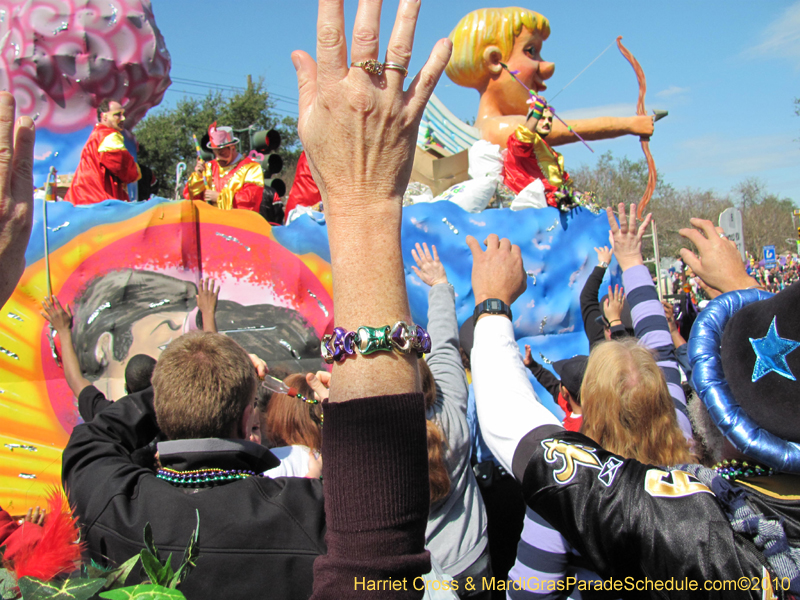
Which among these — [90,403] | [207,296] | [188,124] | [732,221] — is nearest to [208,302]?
[207,296]

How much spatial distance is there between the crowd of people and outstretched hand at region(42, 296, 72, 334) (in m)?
2.12

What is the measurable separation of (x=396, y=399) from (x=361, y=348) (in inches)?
3.6

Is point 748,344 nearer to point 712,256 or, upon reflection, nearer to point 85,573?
point 712,256

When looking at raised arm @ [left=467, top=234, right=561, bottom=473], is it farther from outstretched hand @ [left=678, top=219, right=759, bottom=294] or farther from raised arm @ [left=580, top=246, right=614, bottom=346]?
raised arm @ [left=580, top=246, right=614, bottom=346]

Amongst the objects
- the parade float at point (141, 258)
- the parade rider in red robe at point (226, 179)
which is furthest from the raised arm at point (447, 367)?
the parade rider in red robe at point (226, 179)

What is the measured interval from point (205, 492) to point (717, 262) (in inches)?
59.3

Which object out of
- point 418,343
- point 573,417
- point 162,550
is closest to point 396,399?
point 418,343

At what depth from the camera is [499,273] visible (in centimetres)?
154

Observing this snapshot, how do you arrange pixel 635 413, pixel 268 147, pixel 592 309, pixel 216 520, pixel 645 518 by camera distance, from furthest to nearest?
pixel 268 147, pixel 592 309, pixel 635 413, pixel 216 520, pixel 645 518

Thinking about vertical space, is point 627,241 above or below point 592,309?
above

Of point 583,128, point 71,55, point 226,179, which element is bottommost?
point 226,179

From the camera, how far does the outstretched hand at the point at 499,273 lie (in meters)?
1.52

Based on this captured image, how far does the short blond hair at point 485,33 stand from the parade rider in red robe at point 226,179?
9.40 ft

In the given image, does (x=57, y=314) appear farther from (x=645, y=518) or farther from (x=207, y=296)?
(x=645, y=518)
